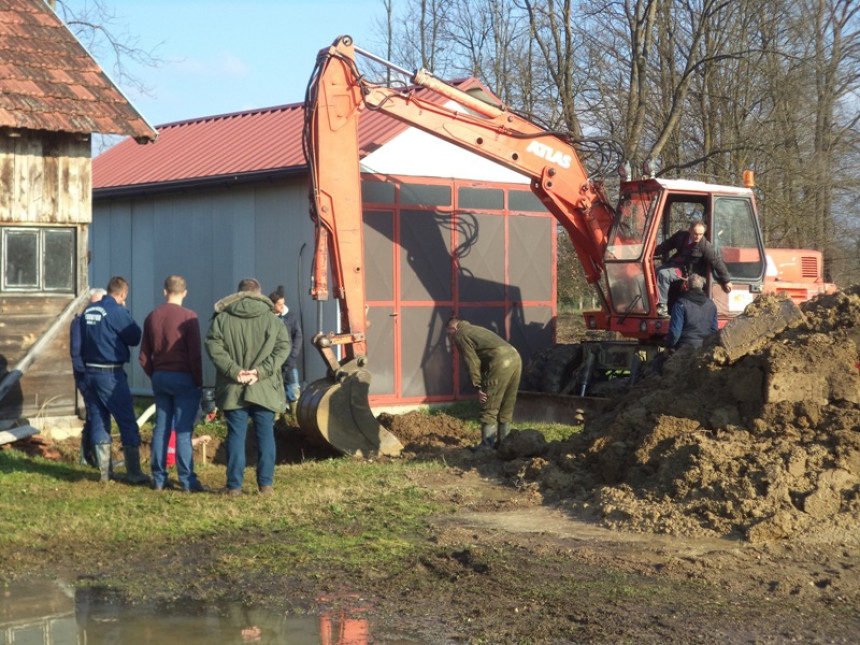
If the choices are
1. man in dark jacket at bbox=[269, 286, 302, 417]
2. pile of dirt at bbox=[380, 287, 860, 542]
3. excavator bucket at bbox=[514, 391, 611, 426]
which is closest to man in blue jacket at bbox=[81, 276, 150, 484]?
pile of dirt at bbox=[380, 287, 860, 542]

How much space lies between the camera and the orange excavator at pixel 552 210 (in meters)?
12.6

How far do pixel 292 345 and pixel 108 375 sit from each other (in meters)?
4.77

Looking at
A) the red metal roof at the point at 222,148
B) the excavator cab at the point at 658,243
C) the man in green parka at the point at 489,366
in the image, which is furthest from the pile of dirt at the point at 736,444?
the red metal roof at the point at 222,148

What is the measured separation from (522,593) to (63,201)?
893cm

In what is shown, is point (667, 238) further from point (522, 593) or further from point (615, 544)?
point (522, 593)

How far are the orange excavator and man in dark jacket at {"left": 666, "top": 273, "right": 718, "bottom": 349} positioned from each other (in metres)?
1.24

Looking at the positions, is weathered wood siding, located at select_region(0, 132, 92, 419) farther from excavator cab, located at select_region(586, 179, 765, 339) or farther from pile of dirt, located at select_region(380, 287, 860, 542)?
excavator cab, located at select_region(586, 179, 765, 339)

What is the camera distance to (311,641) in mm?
6035

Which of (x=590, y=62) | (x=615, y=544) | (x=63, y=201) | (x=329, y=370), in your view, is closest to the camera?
(x=615, y=544)

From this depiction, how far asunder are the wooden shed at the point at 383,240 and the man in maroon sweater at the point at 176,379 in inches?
215

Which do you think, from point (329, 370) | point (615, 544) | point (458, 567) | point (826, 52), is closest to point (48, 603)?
point (458, 567)

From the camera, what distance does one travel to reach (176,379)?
10242 millimetres

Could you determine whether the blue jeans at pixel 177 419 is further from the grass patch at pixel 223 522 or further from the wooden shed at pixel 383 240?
the wooden shed at pixel 383 240

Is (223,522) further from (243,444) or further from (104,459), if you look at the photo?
(104,459)
